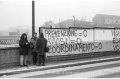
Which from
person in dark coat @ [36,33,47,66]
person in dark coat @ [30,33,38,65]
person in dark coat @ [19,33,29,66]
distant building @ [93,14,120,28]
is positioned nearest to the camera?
person in dark coat @ [19,33,29,66]

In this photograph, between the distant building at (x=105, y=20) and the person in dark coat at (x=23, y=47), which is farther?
the distant building at (x=105, y=20)

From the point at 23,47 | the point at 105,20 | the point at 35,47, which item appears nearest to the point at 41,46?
the point at 35,47

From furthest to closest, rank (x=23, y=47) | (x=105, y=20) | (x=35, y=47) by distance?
(x=105, y=20), (x=35, y=47), (x=23, y=47)

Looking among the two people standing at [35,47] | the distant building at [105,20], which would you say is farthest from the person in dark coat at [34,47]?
the distant building at [105,20]

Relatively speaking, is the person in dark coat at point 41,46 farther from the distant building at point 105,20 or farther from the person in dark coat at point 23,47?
the distant building at point 105,20

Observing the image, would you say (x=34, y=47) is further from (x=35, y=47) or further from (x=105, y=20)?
(x=105, y=20)

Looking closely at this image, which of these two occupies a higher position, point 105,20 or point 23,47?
point 105,20

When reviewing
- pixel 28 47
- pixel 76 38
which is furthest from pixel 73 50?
pixel 28 47

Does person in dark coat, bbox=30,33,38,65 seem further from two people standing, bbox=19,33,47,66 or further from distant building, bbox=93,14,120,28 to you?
distant building, bbox=93,14,120,28

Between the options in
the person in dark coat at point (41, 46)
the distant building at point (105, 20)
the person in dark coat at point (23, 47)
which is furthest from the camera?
the distant building at point (105, 20)

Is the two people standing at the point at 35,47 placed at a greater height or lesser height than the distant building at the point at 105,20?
lesser

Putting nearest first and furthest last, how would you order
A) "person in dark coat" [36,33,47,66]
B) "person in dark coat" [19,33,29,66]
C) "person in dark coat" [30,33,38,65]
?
"person in dark coat" [19,33,29,66] → "person in dark coat" [36,33,47,66] → "person in dark coat" [30,33,38,65]

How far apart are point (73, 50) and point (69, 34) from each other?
1.02m

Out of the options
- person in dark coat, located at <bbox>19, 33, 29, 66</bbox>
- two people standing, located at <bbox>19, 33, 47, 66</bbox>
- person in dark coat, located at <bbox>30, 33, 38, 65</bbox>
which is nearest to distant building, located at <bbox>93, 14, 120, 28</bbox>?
person in dark coat, located at <bbox>30, 33, 38, 65</bbox>
